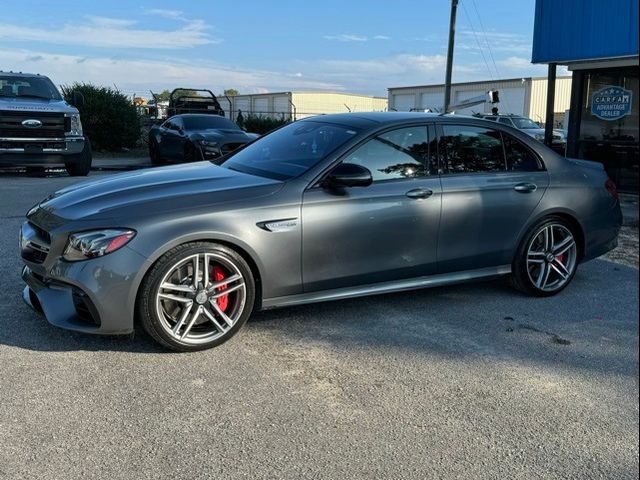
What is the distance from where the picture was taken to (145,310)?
3.84 meters

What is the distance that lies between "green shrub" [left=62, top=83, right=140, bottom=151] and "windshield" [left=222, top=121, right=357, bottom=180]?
16644 mm

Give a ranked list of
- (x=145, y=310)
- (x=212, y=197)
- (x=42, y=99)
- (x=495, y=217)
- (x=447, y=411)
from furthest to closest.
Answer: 1. (x=42, y=99)
2. (x=495, y=217)
3. (x=212, y=197)
4. (x=145, y=310)
5. (x=447, y=411)

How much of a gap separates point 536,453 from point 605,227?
3.26 meters

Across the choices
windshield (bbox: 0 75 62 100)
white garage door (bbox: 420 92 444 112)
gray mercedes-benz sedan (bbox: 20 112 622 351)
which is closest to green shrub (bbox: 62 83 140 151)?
windshield (bbox: 0 75 62 100)

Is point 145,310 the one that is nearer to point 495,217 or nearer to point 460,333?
point 460,333

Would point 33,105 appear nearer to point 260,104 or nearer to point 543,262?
point 543,262

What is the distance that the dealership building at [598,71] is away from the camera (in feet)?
36.0

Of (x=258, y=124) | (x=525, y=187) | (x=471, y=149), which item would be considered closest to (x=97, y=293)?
(x=471, y=149)

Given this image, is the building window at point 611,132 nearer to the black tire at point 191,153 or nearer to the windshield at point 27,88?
the black tire at point 191,153

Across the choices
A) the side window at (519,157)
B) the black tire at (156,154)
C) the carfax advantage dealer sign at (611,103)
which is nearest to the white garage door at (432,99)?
the black tire at (156,154)

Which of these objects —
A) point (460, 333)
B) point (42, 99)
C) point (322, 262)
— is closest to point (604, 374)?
point (460, 333)

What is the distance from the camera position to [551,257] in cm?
540

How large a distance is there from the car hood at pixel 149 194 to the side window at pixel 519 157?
2129mm

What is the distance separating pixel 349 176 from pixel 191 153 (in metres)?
10.9
